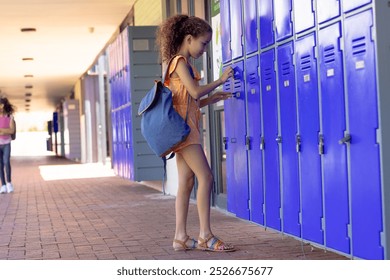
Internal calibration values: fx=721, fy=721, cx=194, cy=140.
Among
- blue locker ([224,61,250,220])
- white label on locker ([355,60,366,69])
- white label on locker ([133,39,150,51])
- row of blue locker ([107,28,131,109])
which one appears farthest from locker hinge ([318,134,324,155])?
row of blue locker ([107,28,131,109])

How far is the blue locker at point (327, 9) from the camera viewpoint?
3811 mm

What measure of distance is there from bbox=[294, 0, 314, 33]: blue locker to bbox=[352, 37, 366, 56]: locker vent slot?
563 millimetres

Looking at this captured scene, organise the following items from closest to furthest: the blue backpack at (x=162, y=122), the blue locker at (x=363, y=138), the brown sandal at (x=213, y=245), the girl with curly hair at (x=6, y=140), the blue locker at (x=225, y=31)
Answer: the blue locker at (x=363, y=138)
the blue backpack at (x=162, y=122)
the brown sandal at (x=213, y=245)
the blue locker at (x=225, y=31)
the girl with curly hair at (x=6, y=140)

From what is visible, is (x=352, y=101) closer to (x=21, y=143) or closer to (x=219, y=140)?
(x=219, y=140)

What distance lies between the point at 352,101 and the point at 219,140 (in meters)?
3.44

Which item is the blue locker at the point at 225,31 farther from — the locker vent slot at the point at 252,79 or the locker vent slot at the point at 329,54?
the locker vent slot at the point at 329,54

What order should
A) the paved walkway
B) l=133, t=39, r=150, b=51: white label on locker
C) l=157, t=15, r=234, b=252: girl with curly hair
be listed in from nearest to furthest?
l=157, t=15, r=234, b=252: girl with curly hair, the paved walkway, l=133, t=39, r=150, b=51: white label on locker

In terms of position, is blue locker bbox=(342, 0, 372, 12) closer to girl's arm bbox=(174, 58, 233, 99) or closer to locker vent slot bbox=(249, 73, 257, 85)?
girl's arm bbox=(174, 58, 233, 99)

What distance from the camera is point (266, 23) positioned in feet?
16.2

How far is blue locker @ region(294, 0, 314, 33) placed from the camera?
4.16 meters

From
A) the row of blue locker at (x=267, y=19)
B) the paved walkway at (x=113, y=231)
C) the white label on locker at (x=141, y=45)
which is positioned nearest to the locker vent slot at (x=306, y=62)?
the row of blue locker at (x=267, y=19)

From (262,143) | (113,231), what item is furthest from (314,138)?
(113,231)

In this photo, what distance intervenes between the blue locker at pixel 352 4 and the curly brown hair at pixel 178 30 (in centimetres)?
95

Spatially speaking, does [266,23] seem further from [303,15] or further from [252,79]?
[303,15]
